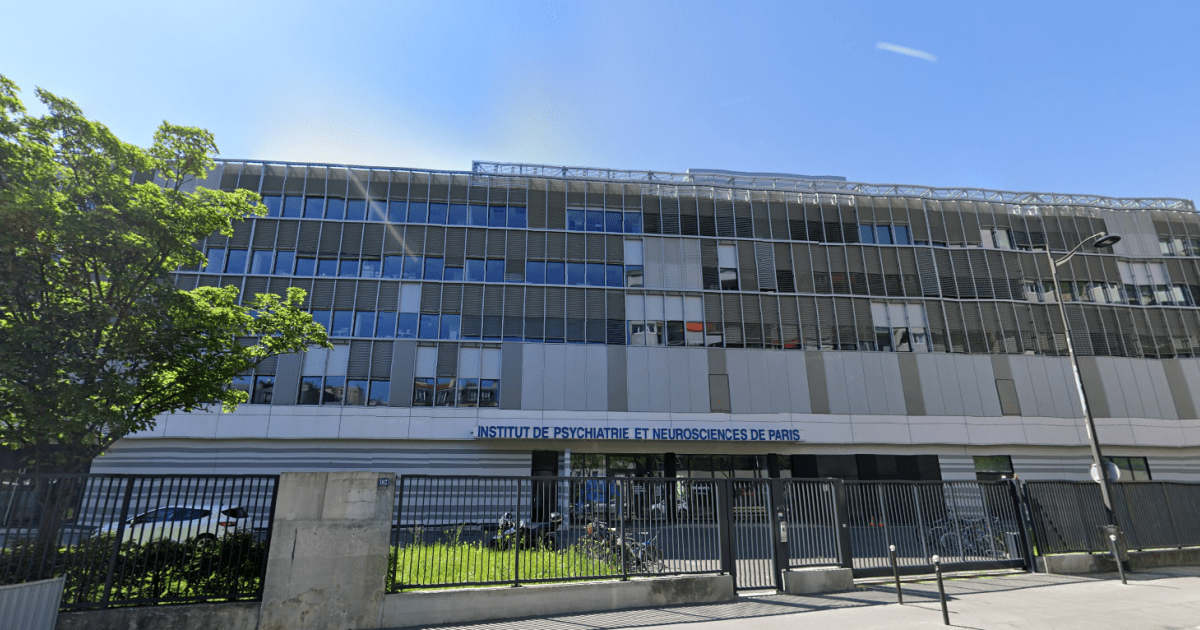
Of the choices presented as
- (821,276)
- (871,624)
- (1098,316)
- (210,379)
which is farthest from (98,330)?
(1098,316)

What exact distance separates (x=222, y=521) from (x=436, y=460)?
18.7m

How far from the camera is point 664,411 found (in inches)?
1093

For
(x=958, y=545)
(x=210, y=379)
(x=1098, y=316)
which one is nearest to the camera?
(x=210, y=379)

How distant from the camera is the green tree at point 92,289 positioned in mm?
8281

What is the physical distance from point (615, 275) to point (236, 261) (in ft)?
65.3

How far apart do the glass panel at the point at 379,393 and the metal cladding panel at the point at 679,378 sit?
→ 14.0 m

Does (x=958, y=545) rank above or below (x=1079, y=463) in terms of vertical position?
below

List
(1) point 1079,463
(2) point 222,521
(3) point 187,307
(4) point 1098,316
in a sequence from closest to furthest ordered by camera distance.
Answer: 1. (2) point 222,521
2. (3) point 187,307
3. (1) point 1079,463
4. (4) point 1098,316

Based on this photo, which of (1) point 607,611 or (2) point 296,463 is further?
(2) point 296,463

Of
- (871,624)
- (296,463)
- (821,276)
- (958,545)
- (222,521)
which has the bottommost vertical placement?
(871,624)

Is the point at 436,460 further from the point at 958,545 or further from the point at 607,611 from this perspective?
the point at 958,545

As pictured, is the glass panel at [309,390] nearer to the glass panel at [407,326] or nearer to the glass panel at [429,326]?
the glass panel at [407,326]

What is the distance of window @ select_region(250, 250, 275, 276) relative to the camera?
2841 cm

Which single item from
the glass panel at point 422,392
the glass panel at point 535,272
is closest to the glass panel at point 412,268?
the glass panel at point 422,392
